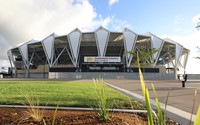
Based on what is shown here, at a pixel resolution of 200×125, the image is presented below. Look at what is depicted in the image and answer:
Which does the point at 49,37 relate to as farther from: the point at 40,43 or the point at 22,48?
the point at 22,48

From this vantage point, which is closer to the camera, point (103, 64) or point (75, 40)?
point (75, 40)

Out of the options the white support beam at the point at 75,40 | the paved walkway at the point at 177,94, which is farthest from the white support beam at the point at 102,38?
the paved walkway at the point at 177,94

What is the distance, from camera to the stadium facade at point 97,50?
70.1 m

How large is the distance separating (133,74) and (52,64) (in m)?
25.8

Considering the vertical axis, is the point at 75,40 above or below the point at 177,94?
above

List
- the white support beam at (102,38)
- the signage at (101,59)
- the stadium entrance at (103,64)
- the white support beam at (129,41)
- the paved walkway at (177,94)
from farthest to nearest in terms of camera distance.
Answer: the stadium entrance at (103,64), the signage at (101,59), the white support beam at (129,41), the white support beam at (102,38), the paved walkway at (177,94)

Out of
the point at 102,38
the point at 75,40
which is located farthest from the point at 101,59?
the point at 75,40

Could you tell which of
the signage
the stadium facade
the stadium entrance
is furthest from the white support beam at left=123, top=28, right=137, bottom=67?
the stadium entrance

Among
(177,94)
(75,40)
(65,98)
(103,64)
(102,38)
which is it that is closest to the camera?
(65,98)

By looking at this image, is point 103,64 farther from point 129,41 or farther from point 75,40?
point 75,40

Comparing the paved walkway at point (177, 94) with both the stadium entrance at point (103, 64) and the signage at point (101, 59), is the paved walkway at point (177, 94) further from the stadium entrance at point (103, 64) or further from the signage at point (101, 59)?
the stadium entrance at point (103, 64)

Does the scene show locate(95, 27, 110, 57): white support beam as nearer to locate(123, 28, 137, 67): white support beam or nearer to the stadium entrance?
the stadium entrance

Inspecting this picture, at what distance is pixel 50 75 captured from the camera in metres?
58.1

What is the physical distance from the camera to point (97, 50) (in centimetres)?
7344
